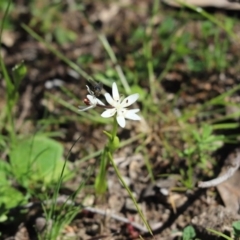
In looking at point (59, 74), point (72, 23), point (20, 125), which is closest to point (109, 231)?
point (20, 125)

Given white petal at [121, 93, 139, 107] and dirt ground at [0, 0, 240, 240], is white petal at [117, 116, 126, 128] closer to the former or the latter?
white petal at [121, 93, 139, 107]

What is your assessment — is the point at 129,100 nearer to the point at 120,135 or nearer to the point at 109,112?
the point at 109,112

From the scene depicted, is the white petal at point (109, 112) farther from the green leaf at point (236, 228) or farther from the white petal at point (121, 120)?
the green leaf at point (236, 228)

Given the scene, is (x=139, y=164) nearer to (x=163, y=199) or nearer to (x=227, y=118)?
(x=163, y=199)

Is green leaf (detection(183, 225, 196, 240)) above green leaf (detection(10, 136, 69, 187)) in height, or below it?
below

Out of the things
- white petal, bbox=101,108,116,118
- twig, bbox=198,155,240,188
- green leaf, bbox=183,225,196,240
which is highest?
white petal, bbox=101,108,116,118

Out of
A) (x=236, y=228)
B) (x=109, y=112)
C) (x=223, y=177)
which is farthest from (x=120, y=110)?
(x=236, y=228)

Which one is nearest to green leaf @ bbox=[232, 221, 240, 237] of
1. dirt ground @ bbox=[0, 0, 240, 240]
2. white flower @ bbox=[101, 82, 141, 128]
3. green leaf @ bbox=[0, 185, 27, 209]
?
dirt ground @ bbox=[0, 0, 240, 240]

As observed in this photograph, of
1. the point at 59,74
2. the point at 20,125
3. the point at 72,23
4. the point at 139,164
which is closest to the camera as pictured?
the point at 139,164
